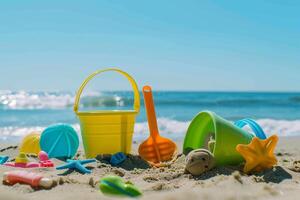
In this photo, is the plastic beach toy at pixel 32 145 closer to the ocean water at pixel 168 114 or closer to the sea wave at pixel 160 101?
the ocean water at pixel 168 114

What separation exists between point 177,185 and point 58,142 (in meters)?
1.71

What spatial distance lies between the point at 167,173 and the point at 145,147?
98 centimetres

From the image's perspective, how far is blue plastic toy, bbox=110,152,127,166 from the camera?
3527mm

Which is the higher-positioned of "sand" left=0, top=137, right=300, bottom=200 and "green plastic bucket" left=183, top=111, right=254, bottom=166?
"green plastic bucket" left=183, top=111, right=254, bottom=166

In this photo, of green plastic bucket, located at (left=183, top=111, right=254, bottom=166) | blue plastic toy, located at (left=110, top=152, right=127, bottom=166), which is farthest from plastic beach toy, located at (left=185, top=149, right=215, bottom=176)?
blue plastic toy, located at (left=110, top=152, right=127, bottom=166)

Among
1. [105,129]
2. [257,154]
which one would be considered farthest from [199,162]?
[105,129]

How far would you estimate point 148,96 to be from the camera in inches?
164

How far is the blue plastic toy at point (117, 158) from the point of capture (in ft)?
11.6

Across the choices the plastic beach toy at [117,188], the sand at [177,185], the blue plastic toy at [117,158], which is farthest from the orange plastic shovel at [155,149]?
the plastic beach toy at [117,188]

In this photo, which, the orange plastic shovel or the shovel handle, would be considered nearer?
the orange plastic shovel

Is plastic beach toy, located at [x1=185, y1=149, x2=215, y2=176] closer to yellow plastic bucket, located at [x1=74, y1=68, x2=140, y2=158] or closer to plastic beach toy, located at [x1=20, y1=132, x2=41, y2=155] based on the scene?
yellow plastic bucket, located at [x1=74, y1=68, x2=140, y2=158]

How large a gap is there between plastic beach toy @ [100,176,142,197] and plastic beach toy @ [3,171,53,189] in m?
0.38

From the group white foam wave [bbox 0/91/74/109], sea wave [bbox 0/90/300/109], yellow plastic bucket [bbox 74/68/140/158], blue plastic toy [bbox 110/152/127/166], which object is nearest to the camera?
blue plastic toy [bbox 110/152/127/166]

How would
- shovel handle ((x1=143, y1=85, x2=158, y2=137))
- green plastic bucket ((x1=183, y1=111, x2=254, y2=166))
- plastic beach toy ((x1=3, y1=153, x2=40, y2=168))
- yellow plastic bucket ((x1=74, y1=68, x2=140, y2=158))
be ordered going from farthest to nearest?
shovel handle ((x1=143, y1=85, x2=158, y2=137))
yellow plastic bucket ((x1=74, y1=68, x2=140, y2=158))
plastic beach toy ((x1=3, y1=153, x2=40, y2=168))
green plastic bucket ((x1=183, y1=111, x2=254, y2=166))
